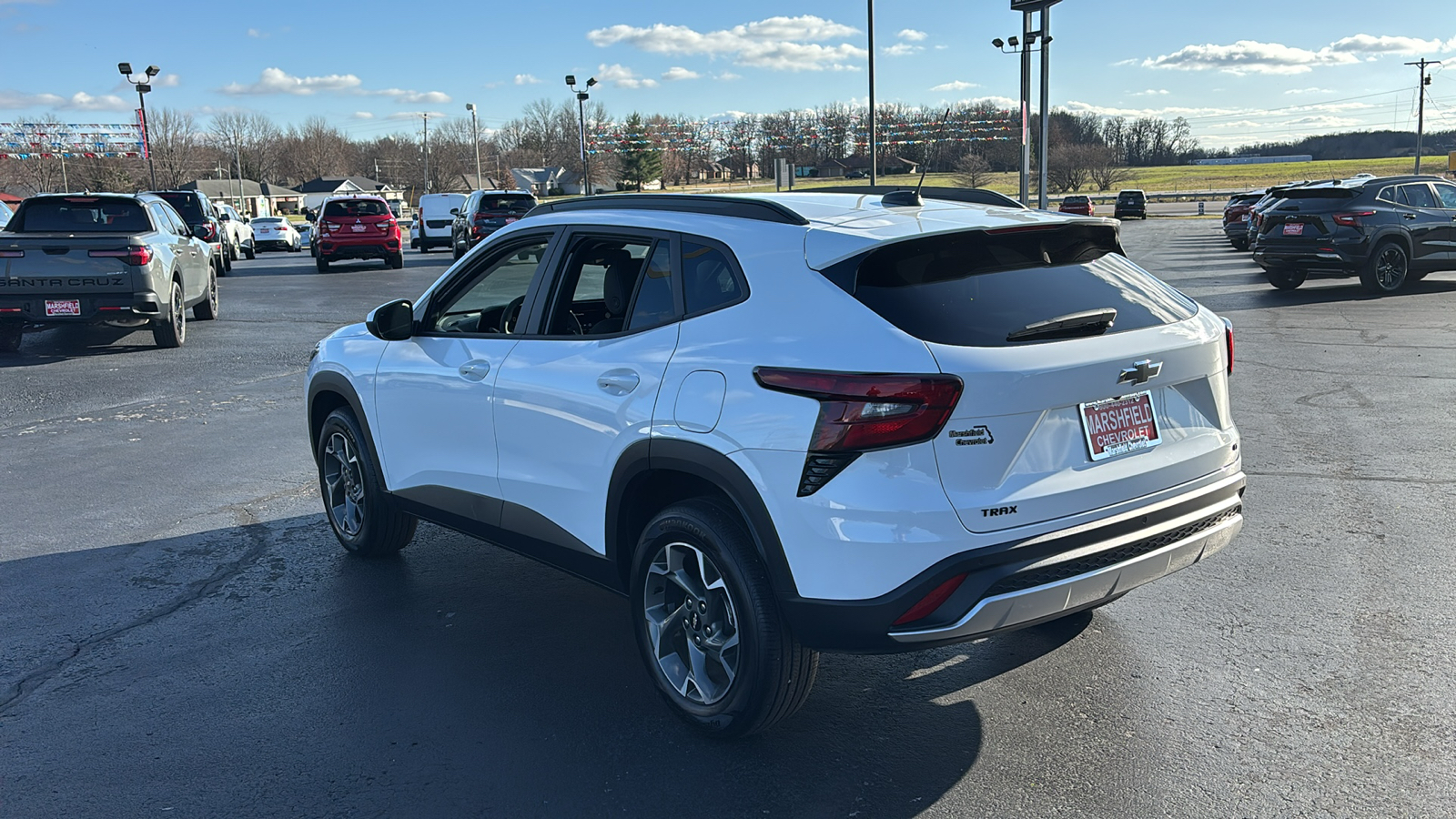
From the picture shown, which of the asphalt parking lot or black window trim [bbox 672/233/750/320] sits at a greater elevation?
black window trim [bbox 672/233/750/320]

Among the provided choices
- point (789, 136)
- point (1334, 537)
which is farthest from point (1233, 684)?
point (789, 136)

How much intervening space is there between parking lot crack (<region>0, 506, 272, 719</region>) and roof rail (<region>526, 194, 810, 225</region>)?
2.36 metres

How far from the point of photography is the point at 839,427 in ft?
10.2

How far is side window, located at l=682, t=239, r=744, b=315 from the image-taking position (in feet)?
11.8

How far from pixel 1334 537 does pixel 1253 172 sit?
136 m

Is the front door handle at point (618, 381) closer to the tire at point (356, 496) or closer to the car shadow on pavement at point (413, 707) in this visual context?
the car shadow on pavement at point (413, 707)

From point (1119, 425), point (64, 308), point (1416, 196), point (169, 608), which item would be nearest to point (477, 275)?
point (169, 608)

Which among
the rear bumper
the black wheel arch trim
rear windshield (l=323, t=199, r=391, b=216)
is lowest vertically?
the rear bumper

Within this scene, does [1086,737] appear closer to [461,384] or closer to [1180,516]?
[1180,516]

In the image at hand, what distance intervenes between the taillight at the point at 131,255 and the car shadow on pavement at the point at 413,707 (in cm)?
853

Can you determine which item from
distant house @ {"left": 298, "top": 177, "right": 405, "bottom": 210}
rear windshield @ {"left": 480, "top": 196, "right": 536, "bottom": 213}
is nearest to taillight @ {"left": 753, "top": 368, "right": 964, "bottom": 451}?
rear windshield @ {"left": 480, "top": 196, "right": 536, "bottom": 213}

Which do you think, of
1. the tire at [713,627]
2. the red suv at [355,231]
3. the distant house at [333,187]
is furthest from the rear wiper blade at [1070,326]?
the distant house at [333,187]

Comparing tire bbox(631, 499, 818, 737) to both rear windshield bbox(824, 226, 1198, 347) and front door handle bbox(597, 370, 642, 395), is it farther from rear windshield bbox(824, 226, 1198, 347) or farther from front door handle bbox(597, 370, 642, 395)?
rear windshield bbox(824, 226, 1198, 347)

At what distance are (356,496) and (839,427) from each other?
3366mm
